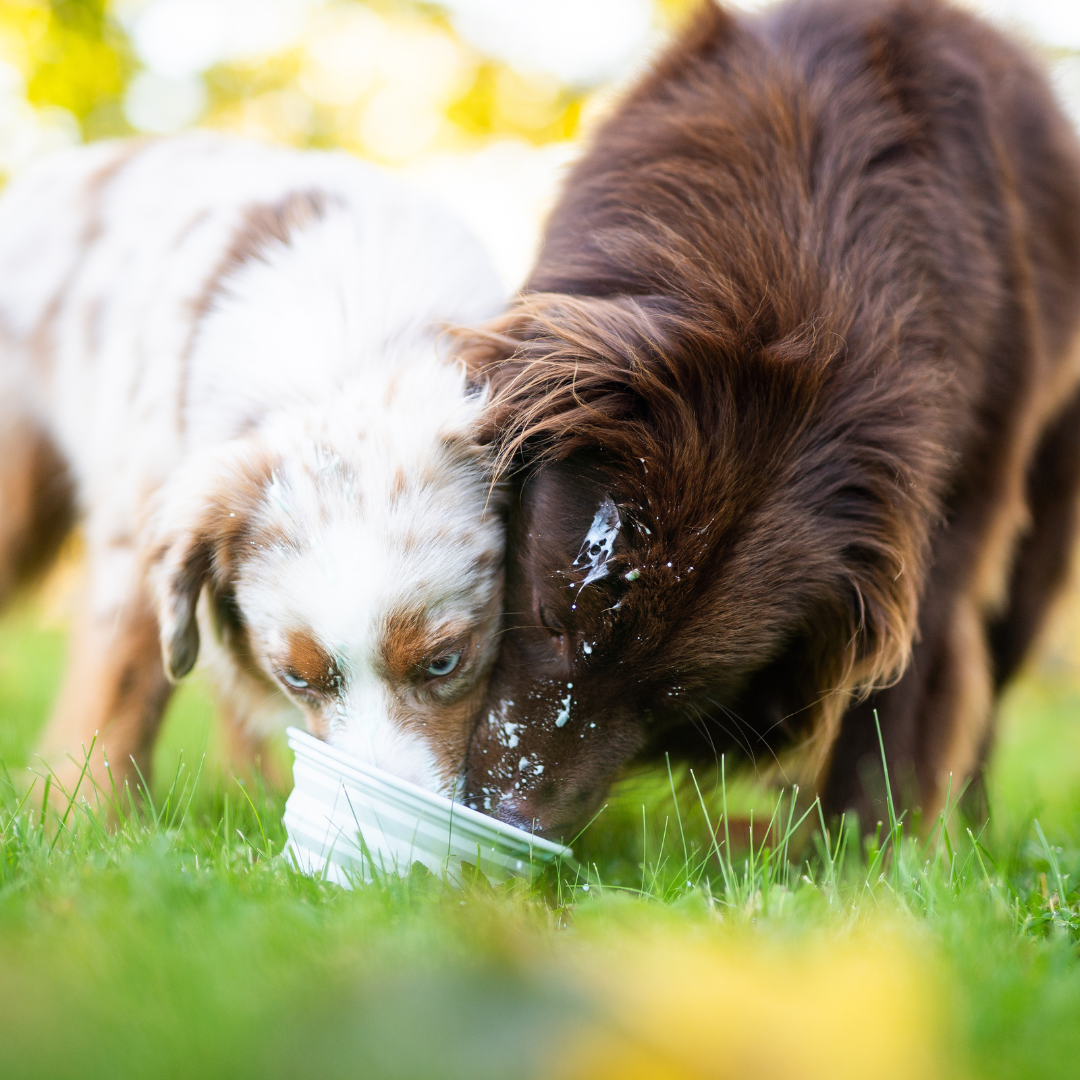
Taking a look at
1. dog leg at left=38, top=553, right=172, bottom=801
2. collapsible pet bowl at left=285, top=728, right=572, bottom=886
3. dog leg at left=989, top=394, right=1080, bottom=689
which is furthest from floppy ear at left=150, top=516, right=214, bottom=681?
dog leg at left=989, top=394, right=1080, bottom=689

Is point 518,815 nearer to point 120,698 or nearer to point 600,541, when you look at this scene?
point 600,541

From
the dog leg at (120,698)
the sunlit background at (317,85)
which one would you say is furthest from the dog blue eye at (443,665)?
the sunlit background at (317,85)

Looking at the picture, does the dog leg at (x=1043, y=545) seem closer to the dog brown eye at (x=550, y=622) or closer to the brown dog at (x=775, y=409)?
the brown dog at (x=775, y=409)

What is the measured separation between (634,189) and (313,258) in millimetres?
1026

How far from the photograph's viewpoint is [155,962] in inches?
54.3

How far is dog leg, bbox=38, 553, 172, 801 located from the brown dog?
126 cm

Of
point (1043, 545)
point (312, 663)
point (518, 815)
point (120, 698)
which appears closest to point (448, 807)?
point (518, 815)

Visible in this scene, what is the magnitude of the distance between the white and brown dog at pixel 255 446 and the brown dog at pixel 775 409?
0.69ft

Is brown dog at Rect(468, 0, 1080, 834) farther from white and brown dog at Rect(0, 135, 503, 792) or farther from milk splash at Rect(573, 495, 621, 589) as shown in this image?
white and brown dog at Rect(0, 135, 503, 792)

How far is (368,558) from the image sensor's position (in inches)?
96.7

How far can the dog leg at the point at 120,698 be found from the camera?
3133 millimetres

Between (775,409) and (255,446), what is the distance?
133 cm

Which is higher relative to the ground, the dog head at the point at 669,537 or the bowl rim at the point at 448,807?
the dog head at the point at 669,537

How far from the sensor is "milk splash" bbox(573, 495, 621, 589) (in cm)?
221
